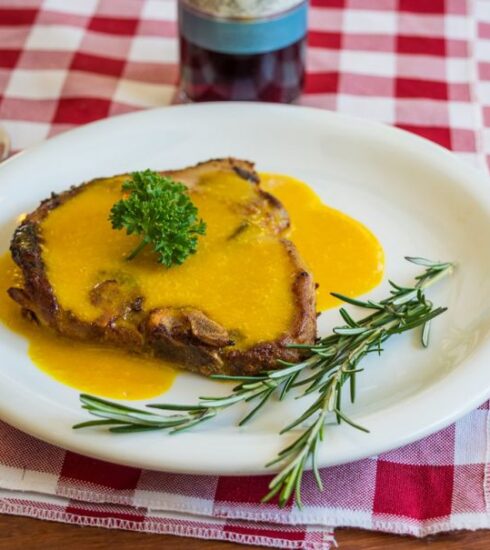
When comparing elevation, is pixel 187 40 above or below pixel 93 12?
above

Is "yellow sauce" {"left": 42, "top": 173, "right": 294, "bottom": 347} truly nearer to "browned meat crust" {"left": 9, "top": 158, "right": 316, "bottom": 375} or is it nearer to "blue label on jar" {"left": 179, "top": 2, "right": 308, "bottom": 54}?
"browned meat crust" {"left": 9, "top": 158, "right": 316, "bottom": 375}

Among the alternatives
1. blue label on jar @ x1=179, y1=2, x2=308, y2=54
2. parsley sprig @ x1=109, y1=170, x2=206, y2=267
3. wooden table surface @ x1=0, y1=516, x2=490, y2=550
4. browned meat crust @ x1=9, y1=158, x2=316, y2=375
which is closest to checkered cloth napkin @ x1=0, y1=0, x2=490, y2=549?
wooden table surface @ x1=0, y1=516, x2=490, y2=550

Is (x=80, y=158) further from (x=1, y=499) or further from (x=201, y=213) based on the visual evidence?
(x=1, y=499)

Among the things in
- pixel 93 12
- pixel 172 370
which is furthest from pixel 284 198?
pixel 93 12

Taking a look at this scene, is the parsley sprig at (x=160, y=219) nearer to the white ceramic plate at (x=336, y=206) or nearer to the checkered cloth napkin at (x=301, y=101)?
the white ceramic plate at (x=336, y=206)

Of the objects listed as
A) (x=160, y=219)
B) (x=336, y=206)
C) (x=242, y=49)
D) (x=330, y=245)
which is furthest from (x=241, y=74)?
(x=160, y=219)

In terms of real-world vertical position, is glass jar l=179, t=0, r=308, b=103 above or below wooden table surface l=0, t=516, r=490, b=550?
above

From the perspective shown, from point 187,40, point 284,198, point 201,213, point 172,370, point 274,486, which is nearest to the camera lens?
point 274,486
